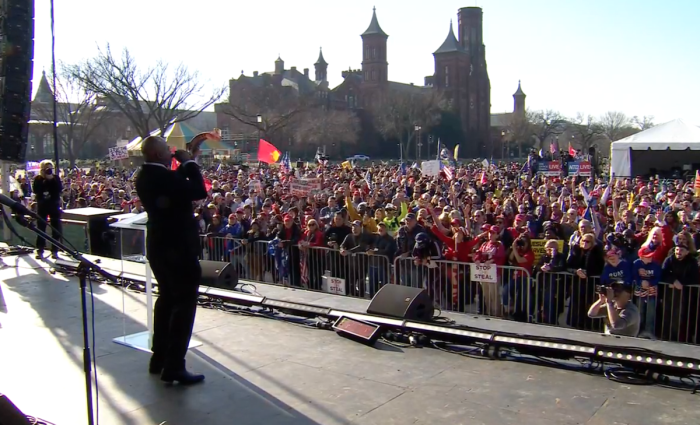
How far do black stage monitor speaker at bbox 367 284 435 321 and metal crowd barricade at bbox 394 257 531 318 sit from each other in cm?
165

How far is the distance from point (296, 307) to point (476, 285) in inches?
109

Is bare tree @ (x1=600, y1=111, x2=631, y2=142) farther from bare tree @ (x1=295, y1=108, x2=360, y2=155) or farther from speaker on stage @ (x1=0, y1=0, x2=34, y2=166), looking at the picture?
speaker on stage @ (x1=0, y1=0, x2=34, y2=166)

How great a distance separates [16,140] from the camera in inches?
291

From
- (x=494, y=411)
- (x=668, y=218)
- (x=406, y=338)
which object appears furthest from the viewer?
(x=668, y=218)

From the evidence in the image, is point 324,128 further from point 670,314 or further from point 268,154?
point 670,314

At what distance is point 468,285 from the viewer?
8.62 metres

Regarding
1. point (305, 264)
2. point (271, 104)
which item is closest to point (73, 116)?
point (271, 104)

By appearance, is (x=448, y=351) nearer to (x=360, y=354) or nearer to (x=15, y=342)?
(x=360, y=354)

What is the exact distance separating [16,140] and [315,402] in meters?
5.26

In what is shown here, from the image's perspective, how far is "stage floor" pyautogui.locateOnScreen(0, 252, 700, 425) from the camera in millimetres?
4363

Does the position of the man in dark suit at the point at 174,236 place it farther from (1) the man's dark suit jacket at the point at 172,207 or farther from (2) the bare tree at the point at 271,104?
(2) the bare tree at the point at 271,104

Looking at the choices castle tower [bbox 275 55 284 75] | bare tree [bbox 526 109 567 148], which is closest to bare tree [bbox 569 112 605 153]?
bare tree [bbox 526 109 567 148]

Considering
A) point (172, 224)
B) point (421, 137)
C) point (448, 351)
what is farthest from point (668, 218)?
point (421, 137)

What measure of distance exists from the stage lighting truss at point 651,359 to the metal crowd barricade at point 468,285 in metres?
2.53
